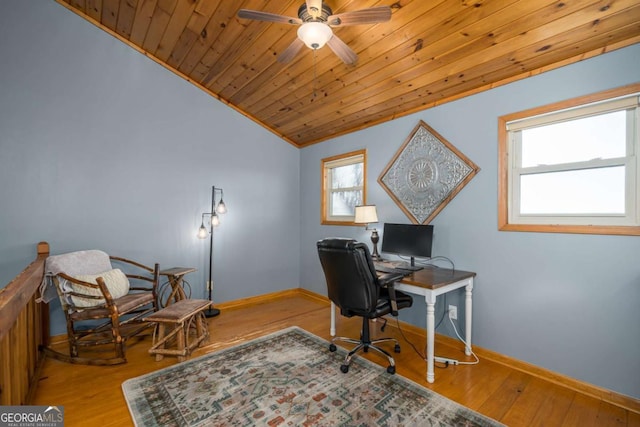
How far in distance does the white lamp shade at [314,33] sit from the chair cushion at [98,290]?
265 cm

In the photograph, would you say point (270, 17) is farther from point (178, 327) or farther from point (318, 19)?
point (178, 327)

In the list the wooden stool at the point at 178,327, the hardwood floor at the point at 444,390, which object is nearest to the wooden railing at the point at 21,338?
the hardwood floor at the point at 444,390

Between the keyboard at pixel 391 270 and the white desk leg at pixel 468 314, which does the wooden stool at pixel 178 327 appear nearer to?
the keyboard at pixel 391 270

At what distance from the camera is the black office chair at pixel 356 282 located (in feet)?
7.06

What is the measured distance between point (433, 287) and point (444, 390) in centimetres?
72

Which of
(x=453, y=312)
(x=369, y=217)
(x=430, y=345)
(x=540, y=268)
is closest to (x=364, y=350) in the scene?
(x=430, y=345)

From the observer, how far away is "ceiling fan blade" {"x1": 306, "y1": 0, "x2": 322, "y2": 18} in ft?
5.46

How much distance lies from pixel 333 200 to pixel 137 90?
2794 millimetres

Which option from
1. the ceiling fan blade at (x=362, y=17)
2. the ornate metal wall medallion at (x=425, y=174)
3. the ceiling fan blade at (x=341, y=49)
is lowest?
the ornate metal wall medallion at (x=425, y=174)

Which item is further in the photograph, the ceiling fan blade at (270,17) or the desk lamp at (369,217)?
the desk lamp at (369,217)

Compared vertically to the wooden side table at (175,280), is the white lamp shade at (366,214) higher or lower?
higher

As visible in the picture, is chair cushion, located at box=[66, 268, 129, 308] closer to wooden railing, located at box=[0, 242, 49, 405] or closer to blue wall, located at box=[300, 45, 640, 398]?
wooden railing, located at box=[0, 242, 49, 405]

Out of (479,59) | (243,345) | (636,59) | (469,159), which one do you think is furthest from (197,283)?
(636,59)

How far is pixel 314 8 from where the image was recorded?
66.5 inches
